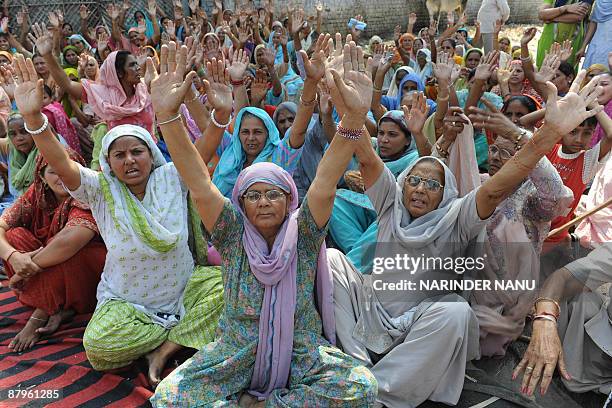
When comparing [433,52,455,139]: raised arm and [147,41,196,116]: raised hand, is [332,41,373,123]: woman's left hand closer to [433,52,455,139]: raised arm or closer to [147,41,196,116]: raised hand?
[147,41,196,116]: raised hand

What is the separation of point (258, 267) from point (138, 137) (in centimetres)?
108

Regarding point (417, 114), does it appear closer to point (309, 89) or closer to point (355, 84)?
point (309, 89)

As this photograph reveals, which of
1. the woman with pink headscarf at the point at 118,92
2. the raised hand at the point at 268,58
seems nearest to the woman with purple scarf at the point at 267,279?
the woman with pink headscarf at the point at 118,92

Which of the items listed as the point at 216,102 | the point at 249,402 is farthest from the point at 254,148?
the point at 249,402

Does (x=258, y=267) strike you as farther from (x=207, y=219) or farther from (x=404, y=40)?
(x=404, y=40)

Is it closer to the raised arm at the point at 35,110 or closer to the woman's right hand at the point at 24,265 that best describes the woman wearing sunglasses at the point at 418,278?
the raised arm at the point at 35,110

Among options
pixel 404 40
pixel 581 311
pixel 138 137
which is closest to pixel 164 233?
pixel 138 137

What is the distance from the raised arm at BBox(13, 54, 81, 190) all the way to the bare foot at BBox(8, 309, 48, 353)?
1044mm

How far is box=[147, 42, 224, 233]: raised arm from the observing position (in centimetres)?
204

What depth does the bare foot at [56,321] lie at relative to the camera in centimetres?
296

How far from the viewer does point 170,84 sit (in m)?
2.05

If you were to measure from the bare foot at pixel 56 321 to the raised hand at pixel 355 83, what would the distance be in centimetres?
218

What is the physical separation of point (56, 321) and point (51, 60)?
249cm

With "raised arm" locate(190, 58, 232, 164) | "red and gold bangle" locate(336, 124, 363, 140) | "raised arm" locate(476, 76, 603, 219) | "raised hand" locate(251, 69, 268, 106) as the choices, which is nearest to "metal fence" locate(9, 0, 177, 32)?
"raised hand" locate(251, 69, 268, 106)
